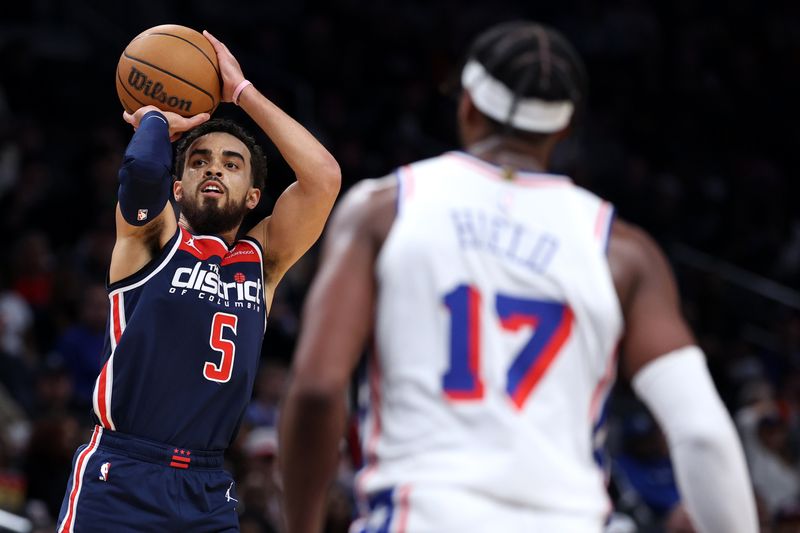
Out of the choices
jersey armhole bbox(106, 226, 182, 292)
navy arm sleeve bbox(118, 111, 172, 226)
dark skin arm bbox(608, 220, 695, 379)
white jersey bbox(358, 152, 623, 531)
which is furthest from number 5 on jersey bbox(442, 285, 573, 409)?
jersey armhole bbox(106, 226, 182, 292)

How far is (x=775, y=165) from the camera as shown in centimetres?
1570

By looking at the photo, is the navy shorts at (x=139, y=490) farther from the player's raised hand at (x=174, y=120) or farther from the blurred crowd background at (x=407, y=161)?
the blurred crowd background at (x=407, y=161)

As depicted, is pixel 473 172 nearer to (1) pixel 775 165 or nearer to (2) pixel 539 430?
(2) pixel 539 430

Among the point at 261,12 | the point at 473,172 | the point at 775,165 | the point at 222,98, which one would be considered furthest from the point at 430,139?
the point at 473,172

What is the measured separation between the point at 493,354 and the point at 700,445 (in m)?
0.45

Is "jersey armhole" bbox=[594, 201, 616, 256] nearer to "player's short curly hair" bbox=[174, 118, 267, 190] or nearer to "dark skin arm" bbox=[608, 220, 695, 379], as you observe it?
"dark skin arm" bbox=[608, 220, 695, 379]

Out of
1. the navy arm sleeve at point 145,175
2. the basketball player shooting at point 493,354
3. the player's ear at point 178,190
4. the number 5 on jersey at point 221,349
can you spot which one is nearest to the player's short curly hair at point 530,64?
the basketball player shooting at point 493,354

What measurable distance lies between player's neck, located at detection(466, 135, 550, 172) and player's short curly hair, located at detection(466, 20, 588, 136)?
0.03m

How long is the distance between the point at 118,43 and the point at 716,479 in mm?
12330

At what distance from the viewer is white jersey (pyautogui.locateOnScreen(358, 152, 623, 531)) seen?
8.23 feet

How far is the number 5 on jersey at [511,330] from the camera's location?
252 cm

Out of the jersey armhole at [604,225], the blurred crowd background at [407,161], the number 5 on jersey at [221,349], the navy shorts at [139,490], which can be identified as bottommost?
the blurred crowd background at [407,161]

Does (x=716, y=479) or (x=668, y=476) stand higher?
(x=716, y=479)

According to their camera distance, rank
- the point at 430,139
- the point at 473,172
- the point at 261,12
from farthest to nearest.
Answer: the point at 261,12 < the point at 430,139 < the point at 473,172
